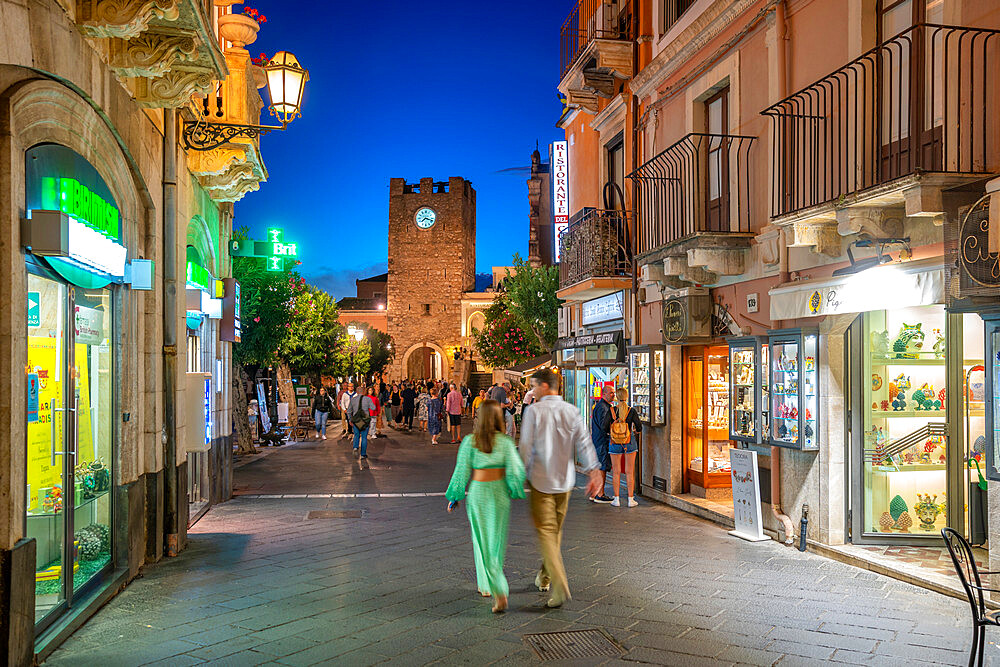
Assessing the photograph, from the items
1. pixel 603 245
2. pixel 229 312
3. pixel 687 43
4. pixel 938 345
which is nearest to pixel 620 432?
pixel 603 245

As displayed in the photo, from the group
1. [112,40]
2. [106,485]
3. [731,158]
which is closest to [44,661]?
[106,485]

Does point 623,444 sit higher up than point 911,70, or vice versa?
point 911,70

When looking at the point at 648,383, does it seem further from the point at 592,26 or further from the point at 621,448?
the point at 592,26

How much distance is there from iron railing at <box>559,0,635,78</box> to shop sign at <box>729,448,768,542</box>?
314 inches

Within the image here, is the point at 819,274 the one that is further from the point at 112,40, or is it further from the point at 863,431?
the point at 112,40

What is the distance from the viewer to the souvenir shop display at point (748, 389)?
1053 cm

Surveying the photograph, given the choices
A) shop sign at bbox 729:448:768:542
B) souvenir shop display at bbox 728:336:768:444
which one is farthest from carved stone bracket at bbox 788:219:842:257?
shop sign at bbox 729:448:768:542

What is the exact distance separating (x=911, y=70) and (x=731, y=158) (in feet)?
14.3

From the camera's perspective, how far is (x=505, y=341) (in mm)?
42344

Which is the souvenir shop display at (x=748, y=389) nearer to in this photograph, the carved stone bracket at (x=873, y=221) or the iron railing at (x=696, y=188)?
the iron railing at (x=696, y=188)

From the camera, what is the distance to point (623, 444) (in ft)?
42.7

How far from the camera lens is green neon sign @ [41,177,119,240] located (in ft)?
20.2

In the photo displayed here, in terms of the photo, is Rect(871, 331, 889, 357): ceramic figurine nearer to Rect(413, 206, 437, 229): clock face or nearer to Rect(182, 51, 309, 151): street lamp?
Rect(182, 51, 309, 151): street lamp

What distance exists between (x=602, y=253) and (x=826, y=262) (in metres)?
6.33
